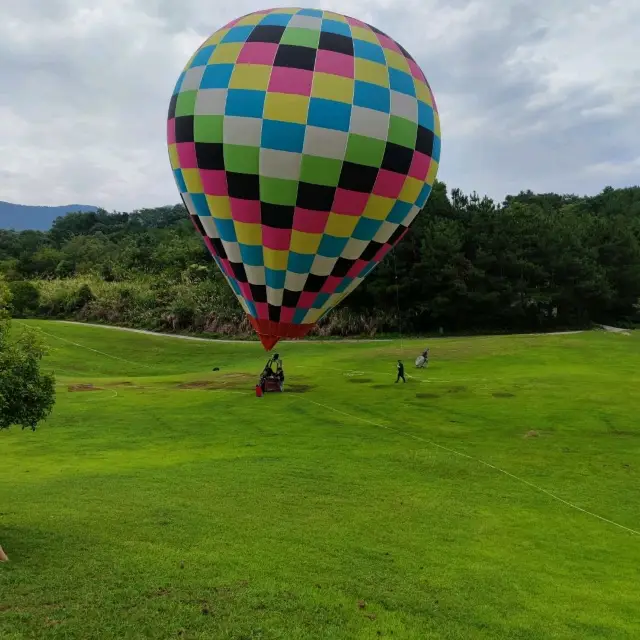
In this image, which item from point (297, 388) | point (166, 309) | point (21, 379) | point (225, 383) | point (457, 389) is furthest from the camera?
point (166, 309)

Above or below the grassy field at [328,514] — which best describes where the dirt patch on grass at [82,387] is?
above

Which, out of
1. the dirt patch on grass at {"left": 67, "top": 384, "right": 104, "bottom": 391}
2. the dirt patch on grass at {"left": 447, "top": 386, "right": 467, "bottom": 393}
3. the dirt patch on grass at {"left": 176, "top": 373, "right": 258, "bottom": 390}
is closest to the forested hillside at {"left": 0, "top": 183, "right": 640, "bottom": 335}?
the dirt patch on grass at {"left": 176, "top": 373, "right": 258, "bottom": 390}

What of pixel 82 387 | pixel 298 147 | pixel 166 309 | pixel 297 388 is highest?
pixel 298 147

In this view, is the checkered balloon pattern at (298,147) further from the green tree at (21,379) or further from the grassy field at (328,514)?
the green tree at (21,379)

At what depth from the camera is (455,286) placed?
49031mm

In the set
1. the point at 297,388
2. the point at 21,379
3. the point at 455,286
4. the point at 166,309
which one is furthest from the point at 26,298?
the point at 21,379

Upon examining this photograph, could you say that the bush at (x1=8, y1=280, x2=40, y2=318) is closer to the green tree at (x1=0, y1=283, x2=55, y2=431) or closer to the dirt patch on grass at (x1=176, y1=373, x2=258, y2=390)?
the dirt patch on grass at (x1=176, y1=373, x2=258, y2=390)

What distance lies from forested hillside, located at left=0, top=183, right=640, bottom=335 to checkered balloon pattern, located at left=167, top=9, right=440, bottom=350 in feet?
109

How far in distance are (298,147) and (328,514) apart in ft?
27.4

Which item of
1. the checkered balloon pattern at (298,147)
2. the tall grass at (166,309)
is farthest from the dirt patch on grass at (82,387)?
the tall grass at (166,309)

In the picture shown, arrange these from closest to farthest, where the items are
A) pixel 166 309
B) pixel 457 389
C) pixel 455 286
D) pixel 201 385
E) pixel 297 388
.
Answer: pixel 457 389
pixel 297 388
pixel 201 385
pixel 455 286
pixel 166 309

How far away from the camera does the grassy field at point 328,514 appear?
23.3ft

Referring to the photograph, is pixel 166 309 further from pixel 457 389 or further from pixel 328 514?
pixel 328 514

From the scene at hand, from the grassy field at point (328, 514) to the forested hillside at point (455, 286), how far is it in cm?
2690
